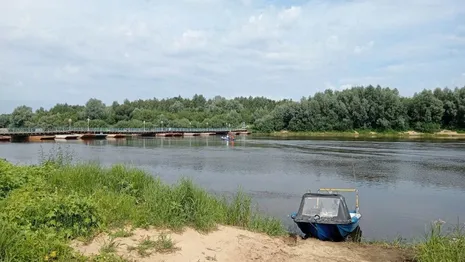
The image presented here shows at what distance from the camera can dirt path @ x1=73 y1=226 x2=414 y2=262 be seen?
895 centimetres

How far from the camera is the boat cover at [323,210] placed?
15.2 meters

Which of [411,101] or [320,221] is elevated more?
[411,101]

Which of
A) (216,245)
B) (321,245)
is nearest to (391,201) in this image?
(321,245)

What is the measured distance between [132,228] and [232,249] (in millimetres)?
2457

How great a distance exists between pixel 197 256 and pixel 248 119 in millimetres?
162860

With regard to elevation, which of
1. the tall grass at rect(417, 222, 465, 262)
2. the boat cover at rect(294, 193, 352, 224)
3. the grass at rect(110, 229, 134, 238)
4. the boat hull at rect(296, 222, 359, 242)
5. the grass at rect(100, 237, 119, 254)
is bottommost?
the boat hull at rect(296, 222, 359, 242)

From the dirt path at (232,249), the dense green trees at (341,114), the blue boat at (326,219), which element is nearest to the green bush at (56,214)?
the dirt path at (232,249)

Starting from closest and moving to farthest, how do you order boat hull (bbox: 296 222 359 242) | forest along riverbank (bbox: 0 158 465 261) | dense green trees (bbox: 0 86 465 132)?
forest along riverbank (bbox: 0 158 465 261), boat hull (bbox: 296 222 359 242), dense green trees (bbox: 0 86 465 132)

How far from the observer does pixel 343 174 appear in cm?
3591

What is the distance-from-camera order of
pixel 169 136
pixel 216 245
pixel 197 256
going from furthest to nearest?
1. pixel 169 136
2. pixel 216 245
3. pixel 197 256

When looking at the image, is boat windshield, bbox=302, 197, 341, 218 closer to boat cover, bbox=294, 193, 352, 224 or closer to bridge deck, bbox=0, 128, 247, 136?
boat cover, bbox=294, 193, 352, 224

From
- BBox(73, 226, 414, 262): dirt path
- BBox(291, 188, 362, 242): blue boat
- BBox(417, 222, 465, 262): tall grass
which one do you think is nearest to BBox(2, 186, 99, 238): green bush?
BBox(73, 226, 414, 262): dirt path

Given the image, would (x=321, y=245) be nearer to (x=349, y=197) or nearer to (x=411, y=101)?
(x=349, y=197)

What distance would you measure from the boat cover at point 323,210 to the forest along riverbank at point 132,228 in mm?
1651
